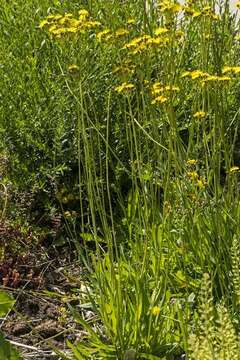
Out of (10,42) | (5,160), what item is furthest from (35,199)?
(10,42)

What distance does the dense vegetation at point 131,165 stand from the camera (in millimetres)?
2834

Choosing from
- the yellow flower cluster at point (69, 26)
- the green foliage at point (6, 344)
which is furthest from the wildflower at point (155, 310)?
the yellow flower cluster at point (69, 26)

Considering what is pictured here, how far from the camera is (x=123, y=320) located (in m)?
2.83

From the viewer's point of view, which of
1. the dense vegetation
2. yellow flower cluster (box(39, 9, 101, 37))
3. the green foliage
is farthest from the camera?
the dense vegetation

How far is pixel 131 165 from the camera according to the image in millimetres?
2988

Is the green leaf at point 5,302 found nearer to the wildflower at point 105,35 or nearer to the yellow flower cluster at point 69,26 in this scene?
the yellow flower cluster at point 69,26

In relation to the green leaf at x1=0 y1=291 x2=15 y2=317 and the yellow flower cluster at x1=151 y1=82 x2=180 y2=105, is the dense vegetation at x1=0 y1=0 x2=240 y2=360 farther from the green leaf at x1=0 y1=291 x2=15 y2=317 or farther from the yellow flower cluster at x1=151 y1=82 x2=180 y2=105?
the green leaf at x1=0 y1=291 x2=15 y2=317

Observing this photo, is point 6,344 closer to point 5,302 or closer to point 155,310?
point 5,302

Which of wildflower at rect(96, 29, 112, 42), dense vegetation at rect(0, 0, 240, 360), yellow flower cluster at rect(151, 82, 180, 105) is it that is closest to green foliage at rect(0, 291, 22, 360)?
dense vegetation at rect(0, 0, 240, 360)

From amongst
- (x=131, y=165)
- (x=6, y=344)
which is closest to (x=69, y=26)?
(x=131, y=165)

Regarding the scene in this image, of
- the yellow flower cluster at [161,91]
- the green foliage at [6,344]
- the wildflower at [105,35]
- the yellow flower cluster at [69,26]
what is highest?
the yellow flower cluster at [69,26]

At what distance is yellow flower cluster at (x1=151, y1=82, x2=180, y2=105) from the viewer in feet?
8.95

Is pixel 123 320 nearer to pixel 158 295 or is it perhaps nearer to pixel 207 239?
pixel 158 295

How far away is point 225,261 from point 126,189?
3.64 ft
